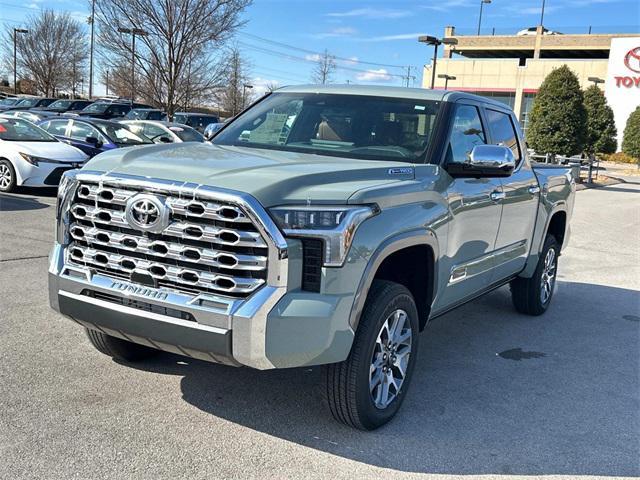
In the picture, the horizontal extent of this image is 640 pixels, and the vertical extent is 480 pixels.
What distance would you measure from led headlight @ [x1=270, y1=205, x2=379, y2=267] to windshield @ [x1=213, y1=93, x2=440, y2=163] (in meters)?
1.21

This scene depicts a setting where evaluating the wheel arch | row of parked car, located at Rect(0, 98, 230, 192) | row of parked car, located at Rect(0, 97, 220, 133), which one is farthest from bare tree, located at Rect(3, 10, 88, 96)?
the wheel arch

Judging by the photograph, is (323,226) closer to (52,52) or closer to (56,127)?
(56,127)

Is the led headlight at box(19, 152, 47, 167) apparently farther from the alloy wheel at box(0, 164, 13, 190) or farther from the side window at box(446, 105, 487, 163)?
the side window at box(446, 105, 487, 163)

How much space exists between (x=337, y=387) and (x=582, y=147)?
22793mm

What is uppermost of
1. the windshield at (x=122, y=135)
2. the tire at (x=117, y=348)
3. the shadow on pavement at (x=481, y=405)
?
the windshield at (x=122, y=135)

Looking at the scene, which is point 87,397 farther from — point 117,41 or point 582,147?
point 582,147

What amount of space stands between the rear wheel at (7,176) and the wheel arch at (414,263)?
9.99 m

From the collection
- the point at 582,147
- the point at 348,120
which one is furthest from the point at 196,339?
the point at 582,147

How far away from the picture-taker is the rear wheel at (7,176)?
11.9 meters

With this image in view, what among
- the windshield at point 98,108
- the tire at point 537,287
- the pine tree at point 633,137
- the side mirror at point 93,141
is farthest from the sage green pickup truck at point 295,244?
the pine tree at point 633,137

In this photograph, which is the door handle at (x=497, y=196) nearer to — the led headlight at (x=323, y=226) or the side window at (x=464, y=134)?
the side window at (x=464, y=134)

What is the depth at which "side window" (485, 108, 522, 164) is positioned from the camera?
5.34 meters

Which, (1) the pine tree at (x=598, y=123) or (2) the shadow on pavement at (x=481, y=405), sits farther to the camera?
(1) the pine tree at (x=598, y=123)

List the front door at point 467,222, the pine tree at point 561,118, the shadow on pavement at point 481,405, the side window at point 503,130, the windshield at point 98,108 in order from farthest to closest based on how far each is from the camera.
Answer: the windshield at point 98,108 < the pine tree at point 561,118 < the side window at point 503,130 < the front door at point 467,222 < the shadow on pavement at point 481,405
